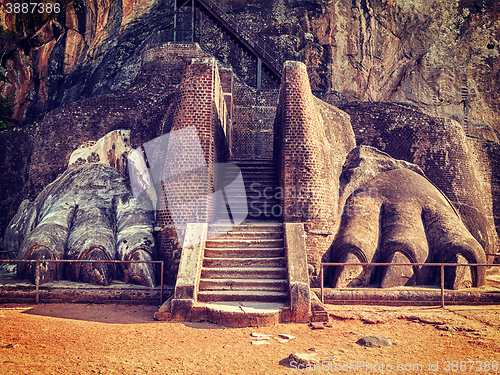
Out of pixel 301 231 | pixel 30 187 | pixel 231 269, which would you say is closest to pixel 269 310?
pixel 231 269

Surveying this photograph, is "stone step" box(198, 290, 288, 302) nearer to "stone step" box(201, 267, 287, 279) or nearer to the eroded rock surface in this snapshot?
"stone step" box(201, 267, 287, 279)

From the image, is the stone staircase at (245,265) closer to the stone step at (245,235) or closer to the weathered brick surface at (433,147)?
the stone step at (245,235)

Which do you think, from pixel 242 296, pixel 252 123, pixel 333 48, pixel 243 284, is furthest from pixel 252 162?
pixel 333 48

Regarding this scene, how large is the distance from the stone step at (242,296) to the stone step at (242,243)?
136 centimetres

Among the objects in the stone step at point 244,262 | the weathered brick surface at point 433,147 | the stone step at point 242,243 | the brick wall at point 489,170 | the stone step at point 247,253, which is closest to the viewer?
the stone step at point 244,262

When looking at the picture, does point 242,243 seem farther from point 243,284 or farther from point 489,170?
point 489,170

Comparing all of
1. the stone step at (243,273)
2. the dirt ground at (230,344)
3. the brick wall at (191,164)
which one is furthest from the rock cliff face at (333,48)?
the dirt ground at (230,344)

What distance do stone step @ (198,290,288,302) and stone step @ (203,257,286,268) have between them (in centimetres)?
81

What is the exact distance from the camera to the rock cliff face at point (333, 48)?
21359mm

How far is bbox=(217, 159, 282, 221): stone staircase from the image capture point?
9844 mm

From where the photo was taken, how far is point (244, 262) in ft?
25.4

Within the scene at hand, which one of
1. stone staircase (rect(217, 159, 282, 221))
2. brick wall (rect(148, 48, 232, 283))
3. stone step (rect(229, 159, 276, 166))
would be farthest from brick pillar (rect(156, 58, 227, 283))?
stone step (rect(229, 159, 276, 166))

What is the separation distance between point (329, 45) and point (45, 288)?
64.8 feet

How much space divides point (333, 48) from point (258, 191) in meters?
15.5
